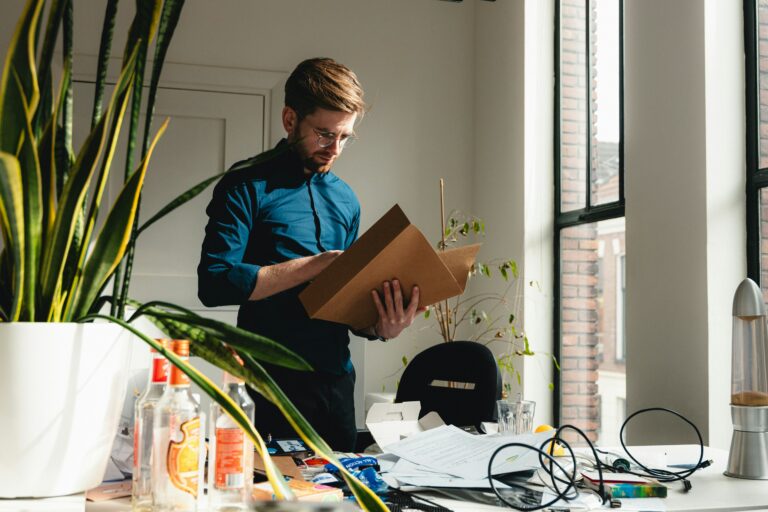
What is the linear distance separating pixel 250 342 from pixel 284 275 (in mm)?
1028

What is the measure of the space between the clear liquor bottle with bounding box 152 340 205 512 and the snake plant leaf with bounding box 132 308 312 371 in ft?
0.17

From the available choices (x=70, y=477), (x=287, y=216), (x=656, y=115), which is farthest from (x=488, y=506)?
(x=656, y=115)

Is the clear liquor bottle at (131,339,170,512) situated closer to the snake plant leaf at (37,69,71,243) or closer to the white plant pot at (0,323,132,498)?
the white plant pot at (0,323,132,498)

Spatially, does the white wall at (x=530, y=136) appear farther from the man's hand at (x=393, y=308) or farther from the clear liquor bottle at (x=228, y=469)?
the clear liquor bottle at (x=228, y=469)

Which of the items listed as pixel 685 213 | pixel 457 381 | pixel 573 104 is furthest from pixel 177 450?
pixel 573 104

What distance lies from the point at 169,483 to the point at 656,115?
92.9 inches

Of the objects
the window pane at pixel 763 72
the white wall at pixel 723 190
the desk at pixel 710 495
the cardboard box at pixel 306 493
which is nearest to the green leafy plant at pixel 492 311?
the white wall at pixel 723 190

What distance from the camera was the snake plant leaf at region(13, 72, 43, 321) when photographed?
88 cm

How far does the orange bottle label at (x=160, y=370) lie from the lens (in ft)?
3.26

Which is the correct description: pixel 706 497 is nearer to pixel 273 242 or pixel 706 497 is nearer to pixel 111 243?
pixel 111 243

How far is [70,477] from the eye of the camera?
36.3 inches

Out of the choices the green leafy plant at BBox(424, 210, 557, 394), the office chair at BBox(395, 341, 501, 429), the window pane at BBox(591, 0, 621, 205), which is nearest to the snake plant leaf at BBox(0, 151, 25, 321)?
the office chair at BBox(395, 341, 501, 429)

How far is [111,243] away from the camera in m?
0.93

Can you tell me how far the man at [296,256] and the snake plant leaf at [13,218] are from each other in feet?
3.11
